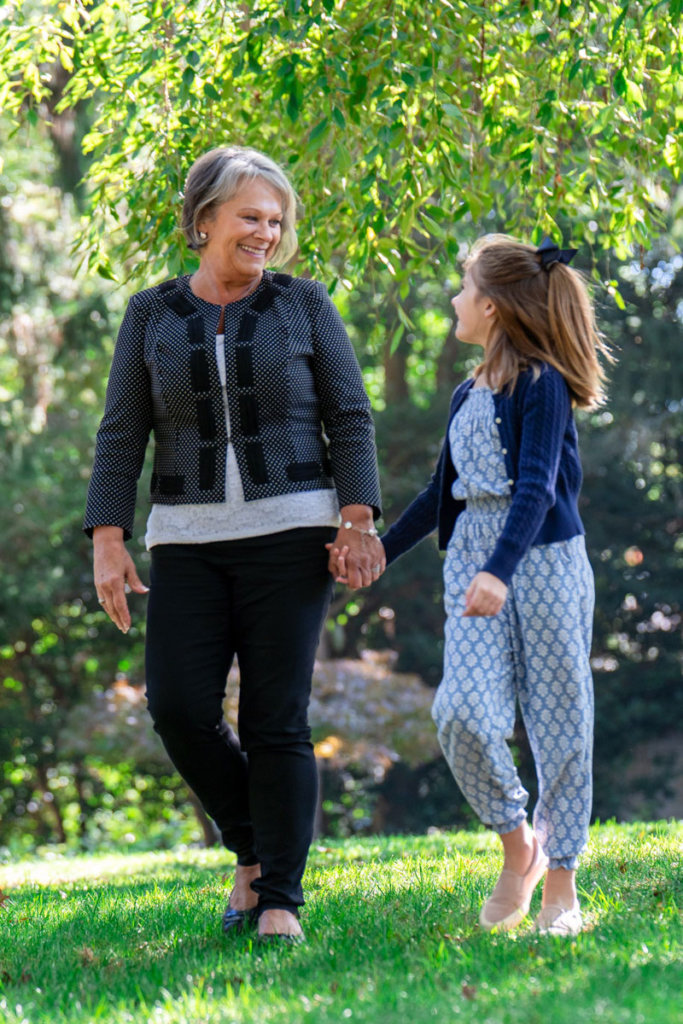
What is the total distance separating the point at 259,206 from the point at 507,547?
1.22m

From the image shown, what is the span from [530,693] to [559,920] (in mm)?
578

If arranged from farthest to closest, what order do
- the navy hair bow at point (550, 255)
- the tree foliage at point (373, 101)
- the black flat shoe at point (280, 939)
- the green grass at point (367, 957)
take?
the tree foliage at point (373, 101)
the navy hair bow at point (550, 255)
the black flat shoe at point (280, 939)
the green grass at point (367, 957)

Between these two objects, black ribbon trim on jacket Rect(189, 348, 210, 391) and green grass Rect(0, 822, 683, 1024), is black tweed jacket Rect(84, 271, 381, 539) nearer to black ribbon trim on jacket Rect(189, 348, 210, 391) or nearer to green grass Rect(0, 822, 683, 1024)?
black ribbon trim on jacket Rect(189, 348, 210, 391)

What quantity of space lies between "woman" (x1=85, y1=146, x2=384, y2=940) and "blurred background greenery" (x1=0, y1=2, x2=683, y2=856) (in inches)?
400

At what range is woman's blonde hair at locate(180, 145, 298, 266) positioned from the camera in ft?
11.4

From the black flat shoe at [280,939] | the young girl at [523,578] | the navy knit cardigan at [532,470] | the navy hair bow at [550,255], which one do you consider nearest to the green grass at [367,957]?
the black flat shoe at [280,939]

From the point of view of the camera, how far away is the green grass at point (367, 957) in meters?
2.53

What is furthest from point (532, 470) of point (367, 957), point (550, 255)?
point (367, 957)

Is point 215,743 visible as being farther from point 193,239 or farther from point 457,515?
point 193,239

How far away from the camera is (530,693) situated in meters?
3.22

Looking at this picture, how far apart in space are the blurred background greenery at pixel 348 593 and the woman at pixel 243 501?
10.2 m

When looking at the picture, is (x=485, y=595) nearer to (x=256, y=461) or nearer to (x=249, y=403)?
(x=256, y=461)

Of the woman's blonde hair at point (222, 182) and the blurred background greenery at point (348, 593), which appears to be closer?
the woman's blonde hair at point (222, 182)

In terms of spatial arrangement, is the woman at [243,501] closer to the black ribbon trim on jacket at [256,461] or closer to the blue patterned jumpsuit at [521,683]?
the black ribbon trim on jacket at [256,461]
